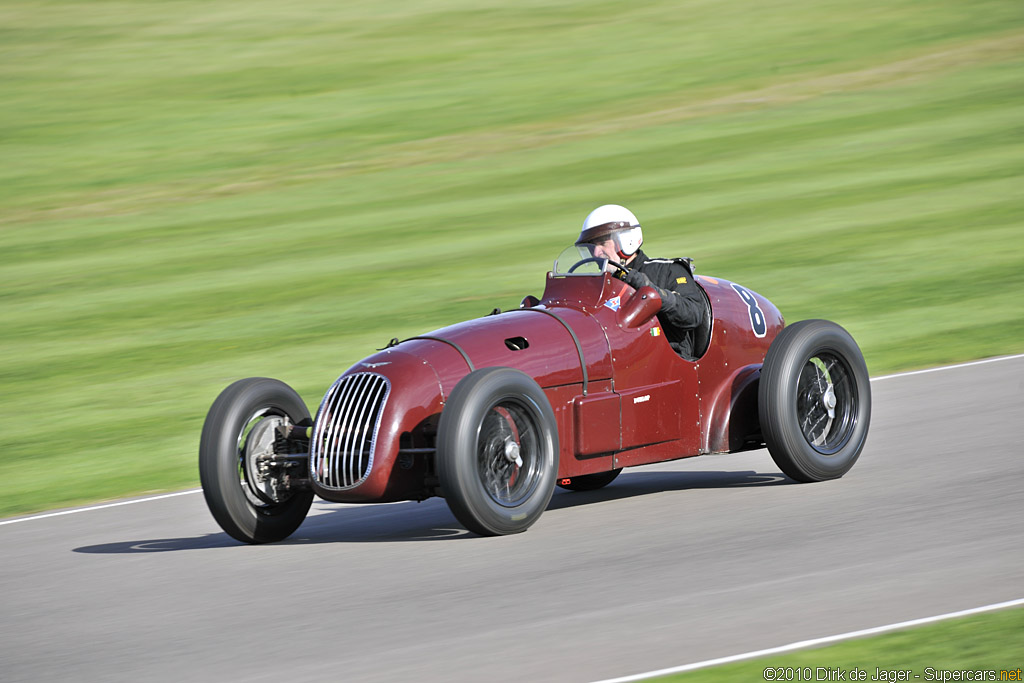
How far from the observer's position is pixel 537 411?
7676 millimetres

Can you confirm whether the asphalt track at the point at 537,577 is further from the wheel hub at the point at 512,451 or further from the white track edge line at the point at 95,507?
the wheel hub at the point at 512,451

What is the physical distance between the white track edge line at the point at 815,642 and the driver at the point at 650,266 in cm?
313

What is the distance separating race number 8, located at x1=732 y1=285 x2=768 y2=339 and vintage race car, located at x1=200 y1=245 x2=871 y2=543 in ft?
0.04

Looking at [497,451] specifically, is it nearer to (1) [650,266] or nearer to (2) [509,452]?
(2) [509,452]

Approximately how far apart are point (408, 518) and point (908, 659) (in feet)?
13.2

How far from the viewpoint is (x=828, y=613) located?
19.4ft

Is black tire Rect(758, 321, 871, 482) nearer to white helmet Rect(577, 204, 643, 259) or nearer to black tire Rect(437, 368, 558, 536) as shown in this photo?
white helmet Rect(577, 204, 643, 259)

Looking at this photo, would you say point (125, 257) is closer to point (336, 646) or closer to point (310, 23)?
point (336, 646)

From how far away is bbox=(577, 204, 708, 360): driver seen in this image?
28.4 feet

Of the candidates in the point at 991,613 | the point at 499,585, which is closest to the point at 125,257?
the point at 499,585

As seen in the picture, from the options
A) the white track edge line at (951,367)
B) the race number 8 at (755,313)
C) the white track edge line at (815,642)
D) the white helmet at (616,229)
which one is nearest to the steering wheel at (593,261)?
the white helmet at (616,229)

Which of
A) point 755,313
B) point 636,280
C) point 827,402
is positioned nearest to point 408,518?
point 636,280

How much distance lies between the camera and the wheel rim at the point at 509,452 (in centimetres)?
758

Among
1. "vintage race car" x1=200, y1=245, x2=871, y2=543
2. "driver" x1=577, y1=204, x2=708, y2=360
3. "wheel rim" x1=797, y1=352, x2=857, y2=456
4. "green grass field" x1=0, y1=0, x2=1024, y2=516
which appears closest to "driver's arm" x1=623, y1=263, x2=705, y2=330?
"driver" x1=577, y1=204, x2=708, y2=360
